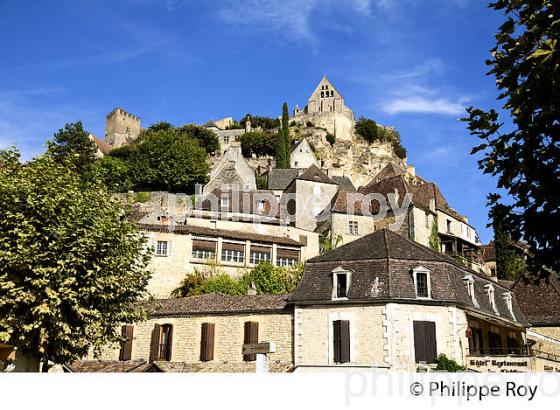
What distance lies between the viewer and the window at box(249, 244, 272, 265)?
143 ft

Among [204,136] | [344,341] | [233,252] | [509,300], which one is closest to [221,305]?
[344,341]

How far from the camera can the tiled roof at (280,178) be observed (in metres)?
66.7

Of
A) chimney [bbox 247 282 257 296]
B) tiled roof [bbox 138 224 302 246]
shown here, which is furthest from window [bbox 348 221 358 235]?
chimney [bbox 247 282 257 296]

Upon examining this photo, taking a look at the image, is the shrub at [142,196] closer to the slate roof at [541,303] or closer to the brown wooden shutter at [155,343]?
the brown wooden shutter at [155,343]

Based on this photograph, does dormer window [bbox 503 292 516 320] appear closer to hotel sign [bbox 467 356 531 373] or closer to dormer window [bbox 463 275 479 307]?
dormer window [bbox 463 275 479 307]

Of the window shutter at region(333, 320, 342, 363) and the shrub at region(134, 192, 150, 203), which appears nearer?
the window shutter at region(333, 320, 342, 363)

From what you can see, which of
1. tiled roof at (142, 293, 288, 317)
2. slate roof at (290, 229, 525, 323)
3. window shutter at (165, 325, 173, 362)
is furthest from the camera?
window shutter at (165, 325, 173, 362)

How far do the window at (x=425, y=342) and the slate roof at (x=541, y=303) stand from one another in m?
11.3

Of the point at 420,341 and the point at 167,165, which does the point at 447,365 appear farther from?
the point at 167,165

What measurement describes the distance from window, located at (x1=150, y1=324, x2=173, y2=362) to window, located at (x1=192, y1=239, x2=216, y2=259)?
42.4 ft

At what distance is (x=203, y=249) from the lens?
138 feet

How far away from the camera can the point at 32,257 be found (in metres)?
17.4

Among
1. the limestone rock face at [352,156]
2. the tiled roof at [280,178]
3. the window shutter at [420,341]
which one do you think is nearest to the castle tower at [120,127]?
the limestone rock face at [352,156]

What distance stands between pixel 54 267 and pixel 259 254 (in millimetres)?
26759
